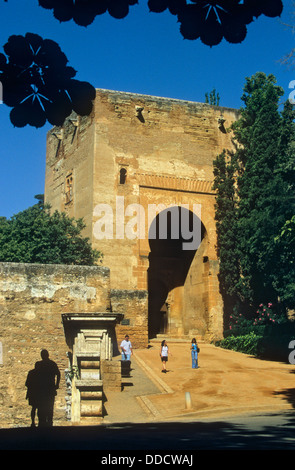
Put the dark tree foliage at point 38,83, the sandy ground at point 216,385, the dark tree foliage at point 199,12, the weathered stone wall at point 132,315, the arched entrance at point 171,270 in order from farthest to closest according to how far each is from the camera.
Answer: the arched entrance at point 171,270 → the weathered stone wall at point 132,315 → the sandy ground at point 216,385 → the dark tree foliage at point 38,83 → the dark tree foliage at point 199,12

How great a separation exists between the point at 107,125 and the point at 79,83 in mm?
A: 22627

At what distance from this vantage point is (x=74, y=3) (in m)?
3.32

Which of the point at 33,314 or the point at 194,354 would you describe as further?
the point at 194,354

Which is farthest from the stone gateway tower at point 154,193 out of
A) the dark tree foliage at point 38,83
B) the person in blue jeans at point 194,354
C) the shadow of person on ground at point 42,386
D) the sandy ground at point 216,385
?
the dark tree foliage at point 38,83

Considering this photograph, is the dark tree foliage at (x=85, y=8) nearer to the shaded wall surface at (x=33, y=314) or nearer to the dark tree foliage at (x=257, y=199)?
the shaded wall surface at (x=33, y=314)

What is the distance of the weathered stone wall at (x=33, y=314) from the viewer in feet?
49.3

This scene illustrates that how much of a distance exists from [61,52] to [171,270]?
1025 inches

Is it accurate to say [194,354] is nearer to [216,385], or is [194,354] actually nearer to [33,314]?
[216,385]

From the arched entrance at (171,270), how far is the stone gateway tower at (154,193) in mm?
49

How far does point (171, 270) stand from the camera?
1158 inches

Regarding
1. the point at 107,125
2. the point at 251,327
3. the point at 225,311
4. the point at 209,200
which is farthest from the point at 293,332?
the point at 107,125

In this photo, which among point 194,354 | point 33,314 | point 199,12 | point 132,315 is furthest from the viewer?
point 132,315

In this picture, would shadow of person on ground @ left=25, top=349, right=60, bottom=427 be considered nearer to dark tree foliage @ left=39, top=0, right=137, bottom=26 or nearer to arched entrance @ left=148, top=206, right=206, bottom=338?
→ dark tree foliage @ left=39, top=0, right=137, bottom=26

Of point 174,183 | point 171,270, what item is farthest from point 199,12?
point 171,270
